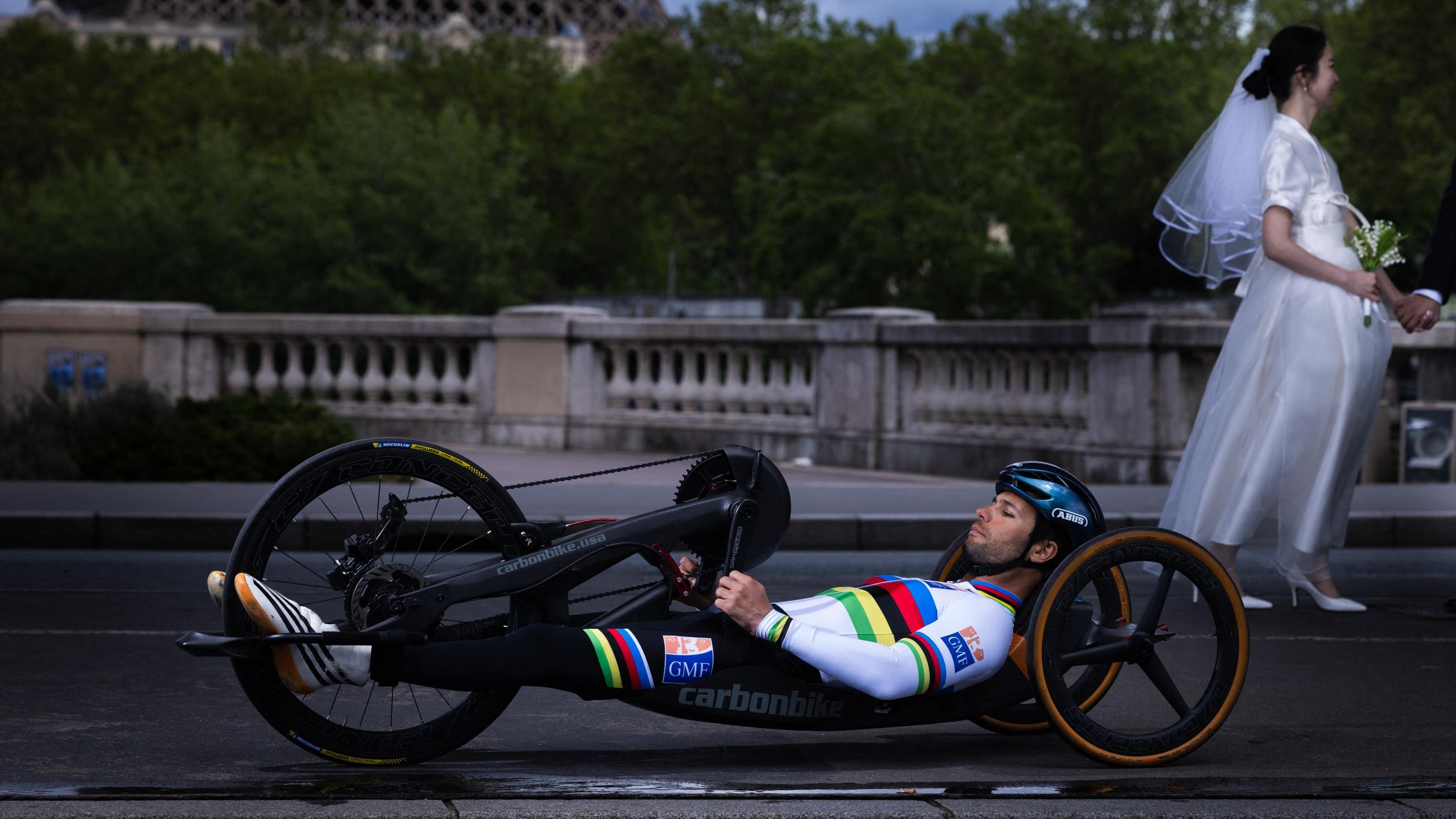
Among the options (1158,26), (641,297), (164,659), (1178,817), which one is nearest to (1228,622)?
(1178,817)

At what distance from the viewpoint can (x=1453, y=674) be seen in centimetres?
629

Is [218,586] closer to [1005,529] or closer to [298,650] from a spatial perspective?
[298,650]

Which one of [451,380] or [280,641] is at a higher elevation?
[280,641]

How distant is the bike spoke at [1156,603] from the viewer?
468 cm

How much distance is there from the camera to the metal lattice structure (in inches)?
5054

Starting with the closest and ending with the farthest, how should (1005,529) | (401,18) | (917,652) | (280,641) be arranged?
(280,641) → (917,652) → (1005,529) → (401,18)

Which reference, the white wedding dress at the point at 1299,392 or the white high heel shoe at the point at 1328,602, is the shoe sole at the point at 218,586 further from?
the white high heel shoe at the point at 1328,602

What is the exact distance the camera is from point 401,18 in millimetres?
141750

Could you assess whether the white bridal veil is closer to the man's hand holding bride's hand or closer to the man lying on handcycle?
the man's hand holding bride's hand

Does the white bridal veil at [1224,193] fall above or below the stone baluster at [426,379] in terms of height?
above

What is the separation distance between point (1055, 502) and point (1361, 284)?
10.3 feet

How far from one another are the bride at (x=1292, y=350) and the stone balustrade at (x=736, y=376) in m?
5.29

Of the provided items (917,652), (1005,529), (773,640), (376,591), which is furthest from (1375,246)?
(376,591)

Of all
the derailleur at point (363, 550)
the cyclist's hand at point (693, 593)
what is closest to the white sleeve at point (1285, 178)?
the cyclist's hand at point (693, 593)
